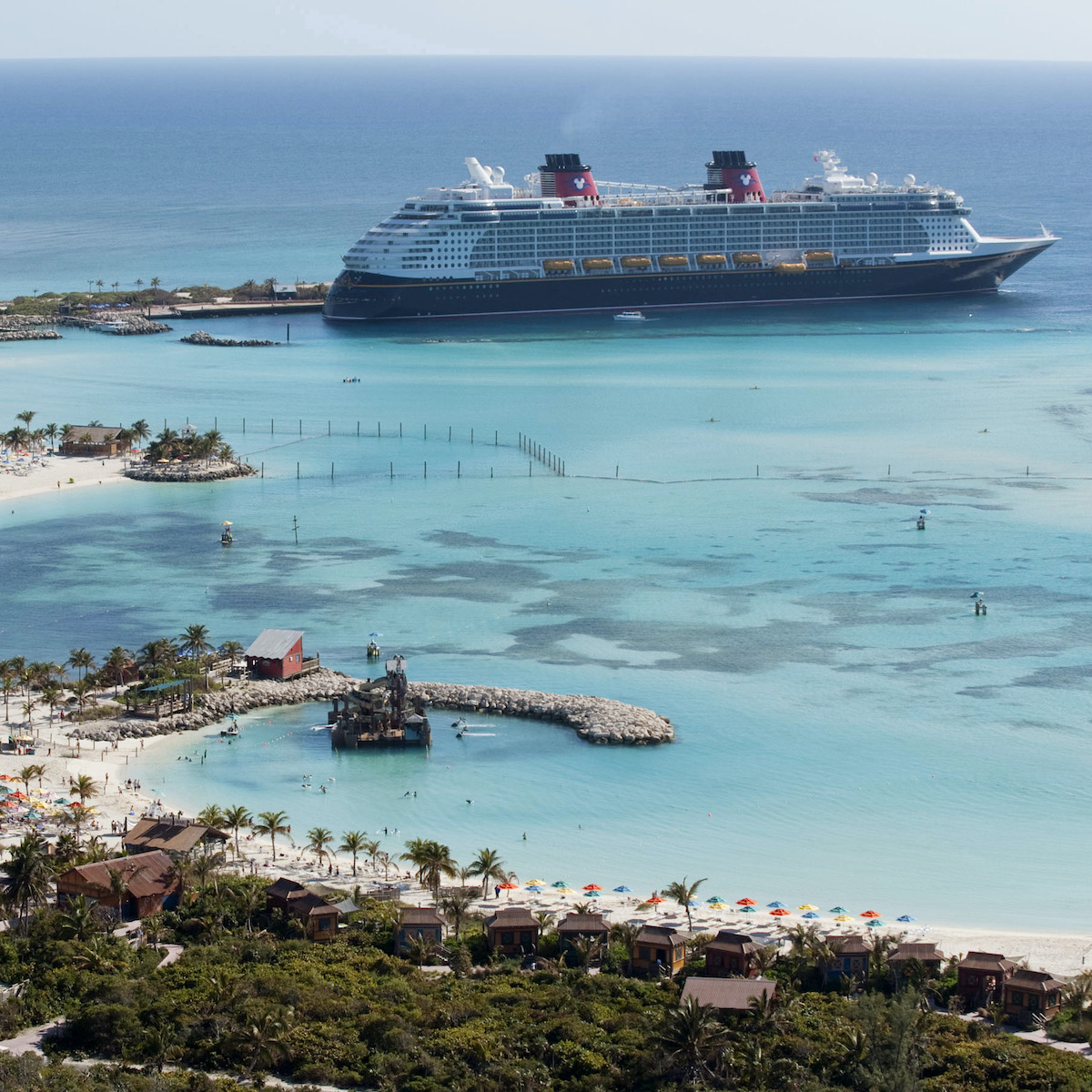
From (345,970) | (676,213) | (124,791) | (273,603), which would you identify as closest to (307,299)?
(676,213)

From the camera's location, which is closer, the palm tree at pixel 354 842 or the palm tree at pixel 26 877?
the palm tree at pixel 26 877

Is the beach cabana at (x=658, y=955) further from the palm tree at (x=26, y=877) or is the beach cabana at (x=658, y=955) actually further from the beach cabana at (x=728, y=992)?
the palm tree at (x=26, y=877)

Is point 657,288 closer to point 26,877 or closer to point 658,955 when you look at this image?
point 658,955

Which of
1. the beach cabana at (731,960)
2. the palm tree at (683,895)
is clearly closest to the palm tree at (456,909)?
the palm tree at (683,895)

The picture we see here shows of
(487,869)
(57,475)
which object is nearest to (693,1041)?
(487,869)

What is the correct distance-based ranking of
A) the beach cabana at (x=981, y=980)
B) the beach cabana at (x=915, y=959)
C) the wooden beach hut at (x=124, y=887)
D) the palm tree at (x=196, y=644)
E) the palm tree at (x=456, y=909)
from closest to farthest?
1. the beach cabana at (x=981, y=980)
2. the beach cabana at (x=915, y=959)
3. the palm tree at (x=456, y=909)
4. the wooden beach hut at (x=124, y=887)
5. the palm tree at (x=196, y=644)

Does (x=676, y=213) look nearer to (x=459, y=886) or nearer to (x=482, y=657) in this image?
(x=482, y=657)
